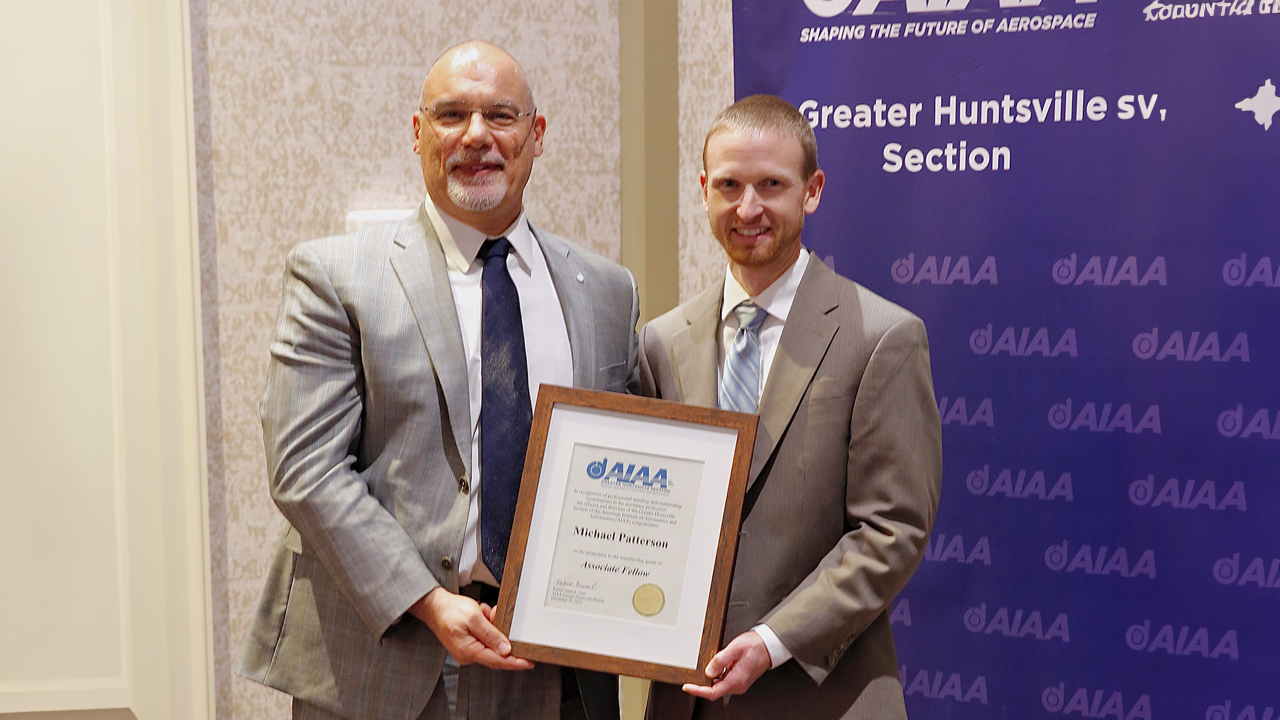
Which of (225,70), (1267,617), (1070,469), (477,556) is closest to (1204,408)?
(1070,469)

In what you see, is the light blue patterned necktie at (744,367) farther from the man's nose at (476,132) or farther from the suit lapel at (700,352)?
the man's nose at (476,132)

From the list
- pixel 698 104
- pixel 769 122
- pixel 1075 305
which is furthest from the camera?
pixel 698 104

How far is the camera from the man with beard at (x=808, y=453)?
1.80 m

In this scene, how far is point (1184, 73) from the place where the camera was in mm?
2363

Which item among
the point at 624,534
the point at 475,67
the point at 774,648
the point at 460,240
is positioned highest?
the point at 475,67

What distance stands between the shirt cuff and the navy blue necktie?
46 centimetres

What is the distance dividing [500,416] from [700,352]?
366mm

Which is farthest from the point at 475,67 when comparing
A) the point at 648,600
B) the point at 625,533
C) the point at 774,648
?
the point at 774,648

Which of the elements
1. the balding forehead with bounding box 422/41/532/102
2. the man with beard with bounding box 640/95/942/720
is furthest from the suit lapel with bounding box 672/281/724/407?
the balding forehead with bounding box 422/41/532/102

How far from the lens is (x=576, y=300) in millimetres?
2062

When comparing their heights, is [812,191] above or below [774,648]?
above

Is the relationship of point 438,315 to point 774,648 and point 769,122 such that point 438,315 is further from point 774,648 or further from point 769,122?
point 774,648

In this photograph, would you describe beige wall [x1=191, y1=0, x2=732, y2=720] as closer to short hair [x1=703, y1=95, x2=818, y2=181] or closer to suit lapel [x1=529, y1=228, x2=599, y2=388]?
suit lapel [x1=529, y1=228, x2=599, y2=388]

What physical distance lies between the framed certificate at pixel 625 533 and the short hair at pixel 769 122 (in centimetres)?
48
